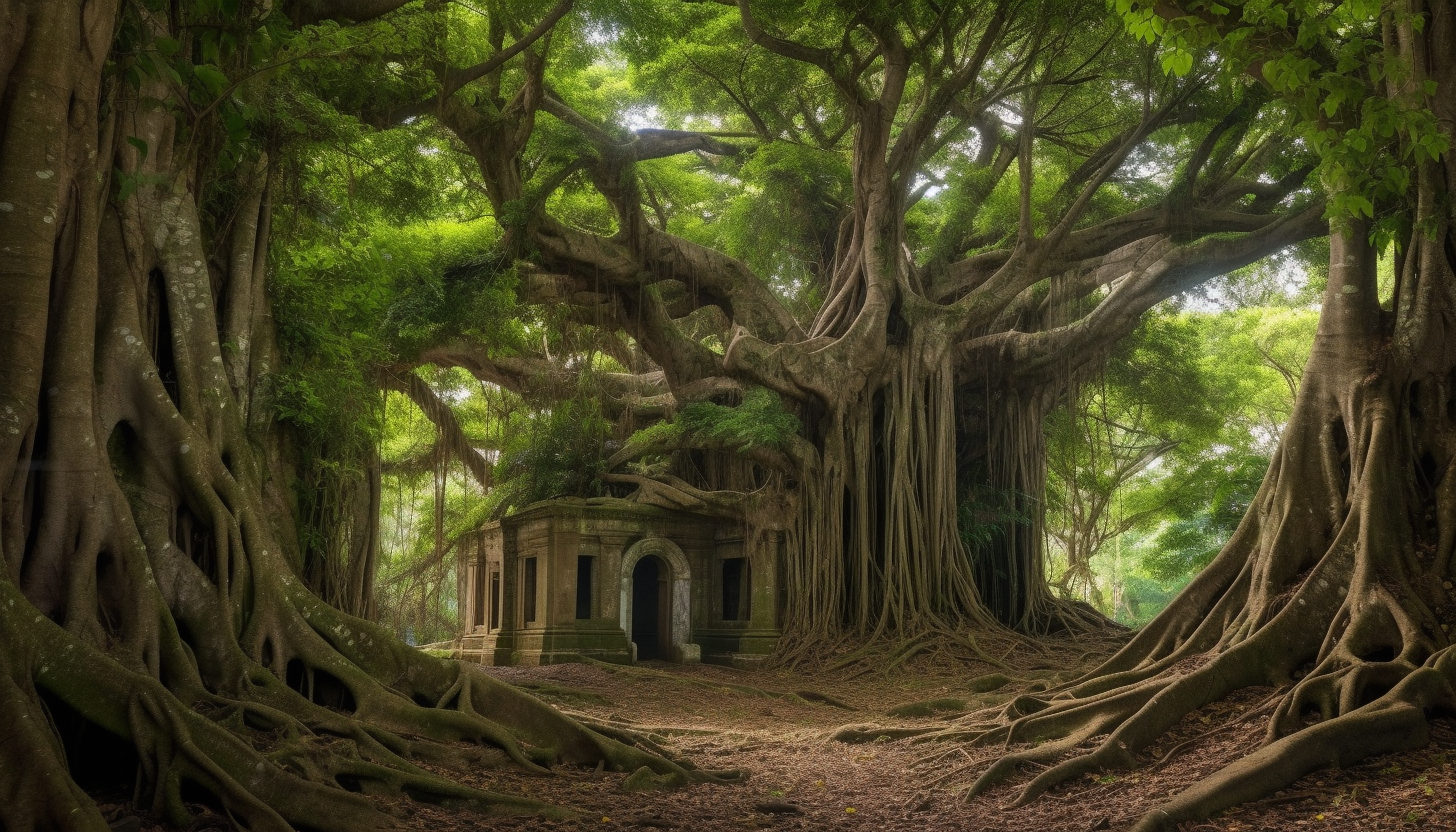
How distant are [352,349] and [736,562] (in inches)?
358

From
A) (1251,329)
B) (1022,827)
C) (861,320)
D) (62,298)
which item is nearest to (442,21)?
(62,298)

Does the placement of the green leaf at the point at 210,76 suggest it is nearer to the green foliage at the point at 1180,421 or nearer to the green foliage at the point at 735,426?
the green foliage at the point at 735,426

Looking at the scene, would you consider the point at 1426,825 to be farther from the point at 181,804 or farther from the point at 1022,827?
the point at 181,804

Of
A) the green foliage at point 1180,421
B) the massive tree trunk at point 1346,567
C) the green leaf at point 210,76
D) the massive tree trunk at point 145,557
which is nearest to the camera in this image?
the green leaf at point 210,76

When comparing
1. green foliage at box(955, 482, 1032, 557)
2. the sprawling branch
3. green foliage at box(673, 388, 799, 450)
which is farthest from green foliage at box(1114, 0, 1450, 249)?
green foliage at box(955, 482, 1032, 557)

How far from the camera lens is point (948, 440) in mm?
13344

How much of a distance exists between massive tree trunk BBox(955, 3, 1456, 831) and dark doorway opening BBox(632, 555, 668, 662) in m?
9.85

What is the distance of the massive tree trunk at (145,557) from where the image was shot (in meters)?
3.96

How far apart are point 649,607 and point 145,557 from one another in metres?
13.5

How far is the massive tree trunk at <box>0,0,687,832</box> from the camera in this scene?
396 cm

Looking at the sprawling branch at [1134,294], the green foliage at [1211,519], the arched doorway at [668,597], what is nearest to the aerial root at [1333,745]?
the green foliage at [1211,519]

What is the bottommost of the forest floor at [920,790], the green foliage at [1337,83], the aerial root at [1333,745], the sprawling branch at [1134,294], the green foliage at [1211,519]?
the forest floor at [920,790]

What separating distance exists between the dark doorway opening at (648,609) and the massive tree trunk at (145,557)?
1028cm

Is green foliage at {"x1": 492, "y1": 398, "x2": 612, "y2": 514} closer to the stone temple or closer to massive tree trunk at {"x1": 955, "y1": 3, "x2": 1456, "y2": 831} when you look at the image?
the stone temple
